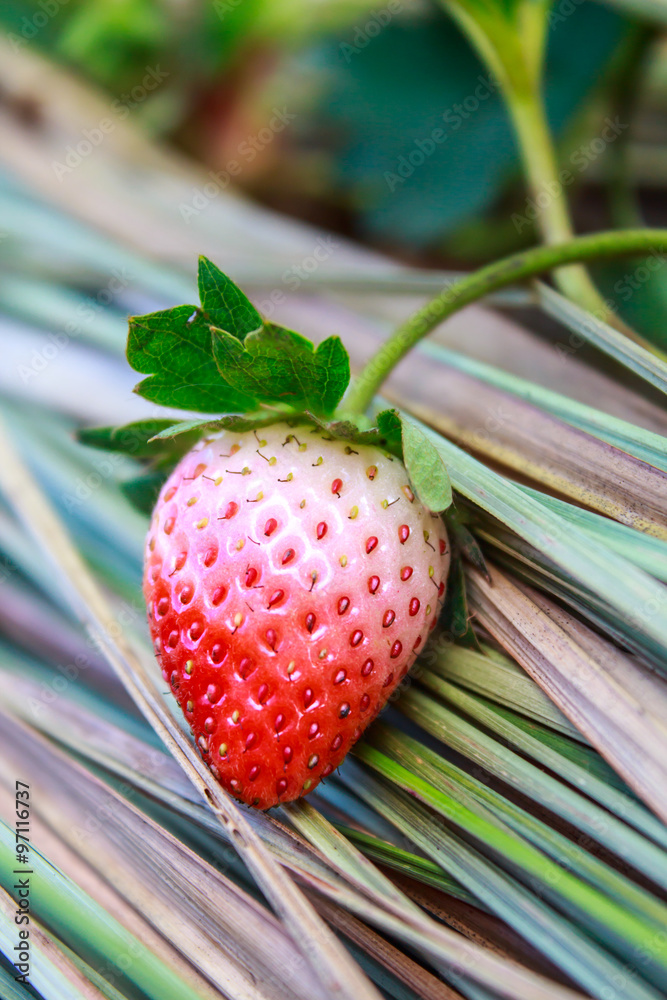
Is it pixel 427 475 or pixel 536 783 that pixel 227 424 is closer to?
pixel 427 475

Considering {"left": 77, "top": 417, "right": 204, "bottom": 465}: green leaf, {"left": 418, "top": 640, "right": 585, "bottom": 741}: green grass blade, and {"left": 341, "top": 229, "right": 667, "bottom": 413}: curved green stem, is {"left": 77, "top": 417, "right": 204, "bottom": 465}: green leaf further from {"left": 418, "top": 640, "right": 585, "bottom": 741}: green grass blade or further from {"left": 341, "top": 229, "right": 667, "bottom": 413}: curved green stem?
{"left": 418, "top": 640, "right": 585, "bottom": 741}: green grass blade

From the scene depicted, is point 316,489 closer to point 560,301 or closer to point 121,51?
point 560,301

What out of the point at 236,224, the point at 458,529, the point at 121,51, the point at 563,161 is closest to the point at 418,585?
the point at 458,529

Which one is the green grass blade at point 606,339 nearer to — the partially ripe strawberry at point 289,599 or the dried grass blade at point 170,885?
the partially ripe strawberry at point 289,599

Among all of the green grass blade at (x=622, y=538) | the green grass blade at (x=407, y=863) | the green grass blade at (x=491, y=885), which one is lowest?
the green grass blade at (x=407, y=863)

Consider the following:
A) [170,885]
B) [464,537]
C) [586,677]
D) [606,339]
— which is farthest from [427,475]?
[170,885]

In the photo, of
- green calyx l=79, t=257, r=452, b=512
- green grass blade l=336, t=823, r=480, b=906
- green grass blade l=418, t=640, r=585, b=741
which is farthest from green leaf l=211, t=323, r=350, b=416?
green grass blade l=336, t=823, r=480, b=906

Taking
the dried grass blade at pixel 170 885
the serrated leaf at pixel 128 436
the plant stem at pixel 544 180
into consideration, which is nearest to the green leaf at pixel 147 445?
the serrated leaf at pixel 128 436
